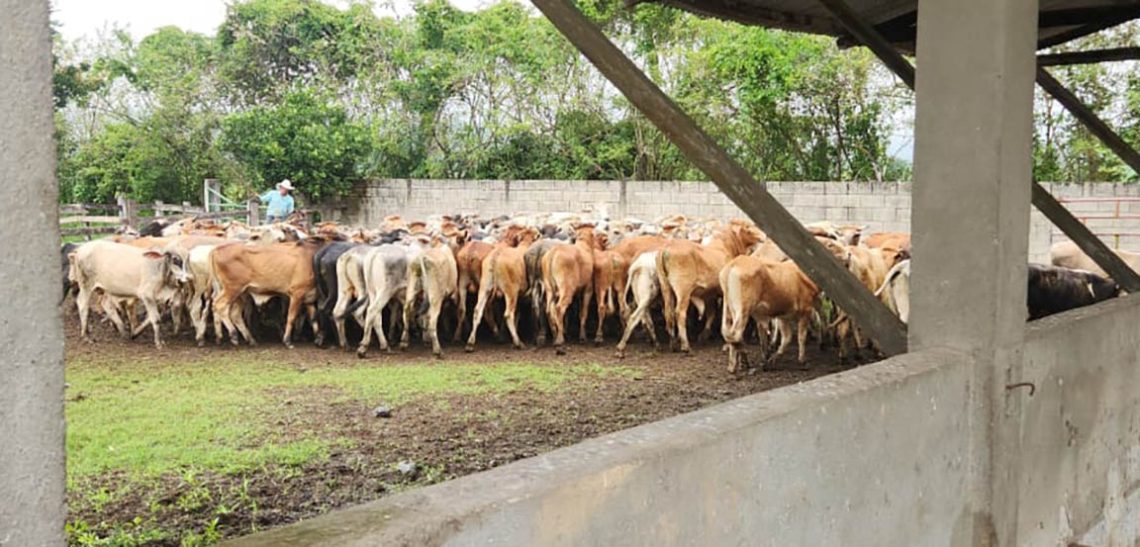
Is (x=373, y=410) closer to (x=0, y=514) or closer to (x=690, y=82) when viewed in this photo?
(x=0, y=514)

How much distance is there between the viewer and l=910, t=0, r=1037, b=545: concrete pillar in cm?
302

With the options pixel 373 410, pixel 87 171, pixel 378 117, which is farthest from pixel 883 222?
pixel 87 171

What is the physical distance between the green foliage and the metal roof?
1788 cm

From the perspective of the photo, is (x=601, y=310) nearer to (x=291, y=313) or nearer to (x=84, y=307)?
(x=291, y=313)

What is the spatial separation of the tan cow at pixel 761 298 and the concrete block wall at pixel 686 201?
4.04m

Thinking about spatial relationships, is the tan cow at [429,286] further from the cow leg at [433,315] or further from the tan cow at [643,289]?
the tan cow at [643,289]

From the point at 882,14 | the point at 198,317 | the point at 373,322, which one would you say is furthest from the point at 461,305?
the point at 882,14

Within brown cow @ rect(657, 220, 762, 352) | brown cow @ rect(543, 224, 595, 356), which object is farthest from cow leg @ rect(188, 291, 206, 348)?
brown cow @ rect(657, 220, 762, 352)

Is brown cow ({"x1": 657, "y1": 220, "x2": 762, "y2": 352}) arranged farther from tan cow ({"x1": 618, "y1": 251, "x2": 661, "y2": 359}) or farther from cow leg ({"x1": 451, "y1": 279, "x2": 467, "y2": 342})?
cow leg ({"x1": 451, "y1": 279, "x2": 467, "y2": 342})

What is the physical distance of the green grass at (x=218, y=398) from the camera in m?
5.98

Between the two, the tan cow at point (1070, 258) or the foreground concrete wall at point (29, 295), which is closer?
the foreground concrete wall at point (29, 295)

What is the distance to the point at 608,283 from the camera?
1146 centimetres

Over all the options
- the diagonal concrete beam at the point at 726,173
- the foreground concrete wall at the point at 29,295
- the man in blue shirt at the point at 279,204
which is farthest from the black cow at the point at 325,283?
the foreground concrete wall at the point at 29,295

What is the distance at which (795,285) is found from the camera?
9.74m
